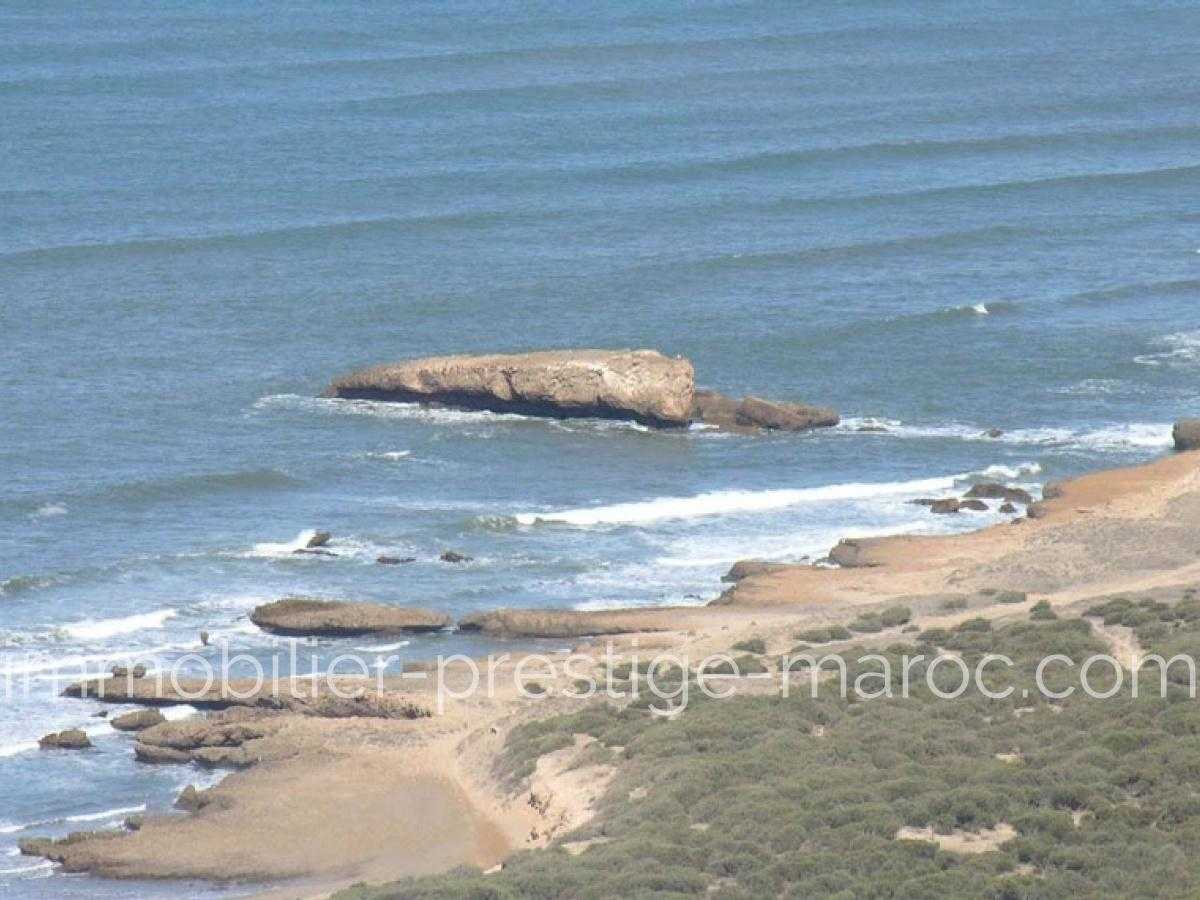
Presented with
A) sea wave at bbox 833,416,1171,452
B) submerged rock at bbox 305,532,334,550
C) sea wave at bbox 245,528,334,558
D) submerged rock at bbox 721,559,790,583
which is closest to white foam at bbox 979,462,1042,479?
sea wave at bbox 833,416,1171,452

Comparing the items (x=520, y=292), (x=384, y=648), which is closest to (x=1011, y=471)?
(x=384, y=648)

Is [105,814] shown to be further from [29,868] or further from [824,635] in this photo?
[824,635]

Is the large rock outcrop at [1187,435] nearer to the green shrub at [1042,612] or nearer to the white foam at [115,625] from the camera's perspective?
the green shrub at [1042,612]

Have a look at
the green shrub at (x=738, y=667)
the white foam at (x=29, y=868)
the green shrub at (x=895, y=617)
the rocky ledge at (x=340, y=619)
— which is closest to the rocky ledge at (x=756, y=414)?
the rocky ledge at (x=340, y=619)

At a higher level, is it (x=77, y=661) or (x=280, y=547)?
(x=280, y=547)

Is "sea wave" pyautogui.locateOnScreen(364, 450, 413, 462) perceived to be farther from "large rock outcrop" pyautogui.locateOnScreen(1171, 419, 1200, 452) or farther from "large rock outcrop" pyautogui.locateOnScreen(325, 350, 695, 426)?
"large rock outcrop" pyautogui.locateOnScreen(1171, 419, 1200, 452)

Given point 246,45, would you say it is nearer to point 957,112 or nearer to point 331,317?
point 957,112

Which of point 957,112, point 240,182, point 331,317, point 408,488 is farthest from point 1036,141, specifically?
point 408,488
